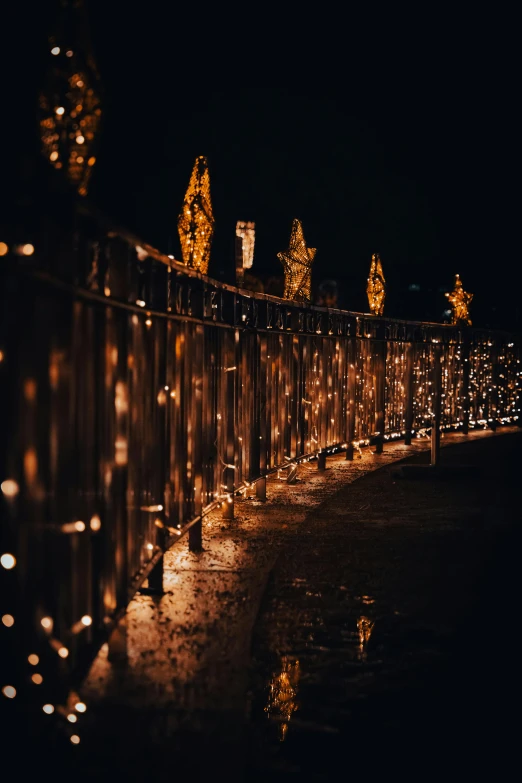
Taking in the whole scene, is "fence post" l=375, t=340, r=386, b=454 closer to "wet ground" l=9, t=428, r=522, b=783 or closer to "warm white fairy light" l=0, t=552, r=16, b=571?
"wet ground" l=9, t=428, r=522, b=783

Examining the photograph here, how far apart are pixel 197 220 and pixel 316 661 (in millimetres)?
6058

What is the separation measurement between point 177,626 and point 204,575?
65.6 inches

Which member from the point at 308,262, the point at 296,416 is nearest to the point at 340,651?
the point at 296,416

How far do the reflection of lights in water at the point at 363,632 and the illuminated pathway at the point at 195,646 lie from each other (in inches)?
26.3

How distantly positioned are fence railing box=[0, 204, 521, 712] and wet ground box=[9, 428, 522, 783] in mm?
396

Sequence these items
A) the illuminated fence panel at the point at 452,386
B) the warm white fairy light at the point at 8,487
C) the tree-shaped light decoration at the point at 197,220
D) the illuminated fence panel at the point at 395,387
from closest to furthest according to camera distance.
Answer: the warm white fairy light at the point at 8,487 < the tree-shaped light decoration at the point at 197,220 < the illuminated fence panel at the point at 395,387 < the illuminated fence panel at the point at 452,386

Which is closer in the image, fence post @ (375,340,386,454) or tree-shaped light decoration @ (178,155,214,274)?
tree-shaped light decoration @ (178,155,214,274)

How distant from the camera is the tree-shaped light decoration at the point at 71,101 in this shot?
18.8ft

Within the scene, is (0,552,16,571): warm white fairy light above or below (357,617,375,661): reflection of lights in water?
above

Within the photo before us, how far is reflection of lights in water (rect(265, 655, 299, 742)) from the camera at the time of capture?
5.70 m

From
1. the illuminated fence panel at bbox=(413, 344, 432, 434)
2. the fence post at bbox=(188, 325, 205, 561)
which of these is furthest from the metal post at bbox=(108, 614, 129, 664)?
the illuminated fence panel at bbox=(413, 344, 432, 434)

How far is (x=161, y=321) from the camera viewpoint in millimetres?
7668

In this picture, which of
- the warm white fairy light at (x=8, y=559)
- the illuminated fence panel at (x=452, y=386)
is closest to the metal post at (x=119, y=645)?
the warm white fairy light at (x=8, y=559)

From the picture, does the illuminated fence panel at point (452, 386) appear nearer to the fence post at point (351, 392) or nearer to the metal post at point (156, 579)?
the fence post at point (351, 392)
